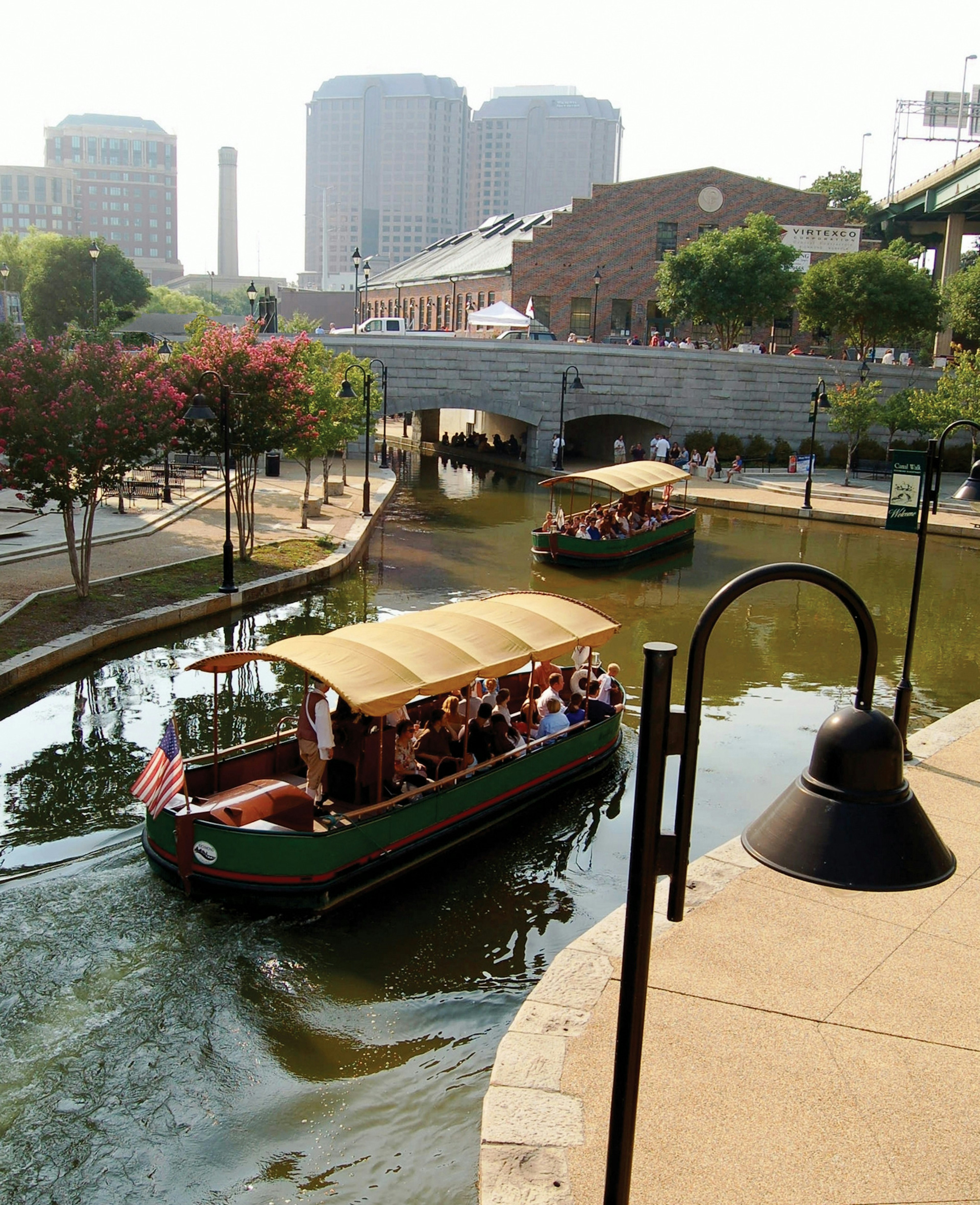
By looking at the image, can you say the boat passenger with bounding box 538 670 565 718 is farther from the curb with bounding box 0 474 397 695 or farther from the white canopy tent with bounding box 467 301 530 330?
the white canopy tent with bounding box 467 301 530 330

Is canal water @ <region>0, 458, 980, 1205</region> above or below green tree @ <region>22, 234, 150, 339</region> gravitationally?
below

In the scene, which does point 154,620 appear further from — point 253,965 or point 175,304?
point 175,304

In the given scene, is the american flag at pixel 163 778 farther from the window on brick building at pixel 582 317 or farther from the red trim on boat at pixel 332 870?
the window on brick building at pixel 582 317

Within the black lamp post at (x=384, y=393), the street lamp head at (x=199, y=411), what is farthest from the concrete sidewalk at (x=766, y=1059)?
the black lamp post at (x=384, y=393)

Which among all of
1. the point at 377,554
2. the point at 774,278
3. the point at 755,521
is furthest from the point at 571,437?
the point at 377,554

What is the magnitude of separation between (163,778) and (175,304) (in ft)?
395

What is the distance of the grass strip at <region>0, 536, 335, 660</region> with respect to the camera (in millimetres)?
19344

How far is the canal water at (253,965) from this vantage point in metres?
7.86

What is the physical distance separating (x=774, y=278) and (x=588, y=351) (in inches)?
410

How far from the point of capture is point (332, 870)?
11148mm

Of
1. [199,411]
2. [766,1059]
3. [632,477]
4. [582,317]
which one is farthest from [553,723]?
[582,317]

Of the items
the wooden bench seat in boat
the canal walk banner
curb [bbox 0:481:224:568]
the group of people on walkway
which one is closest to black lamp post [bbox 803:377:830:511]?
the group of people on walkway

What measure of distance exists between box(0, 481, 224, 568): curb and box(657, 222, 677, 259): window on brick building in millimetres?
33678

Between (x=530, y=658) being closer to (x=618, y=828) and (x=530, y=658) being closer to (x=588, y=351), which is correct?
(x=618, y=828)
